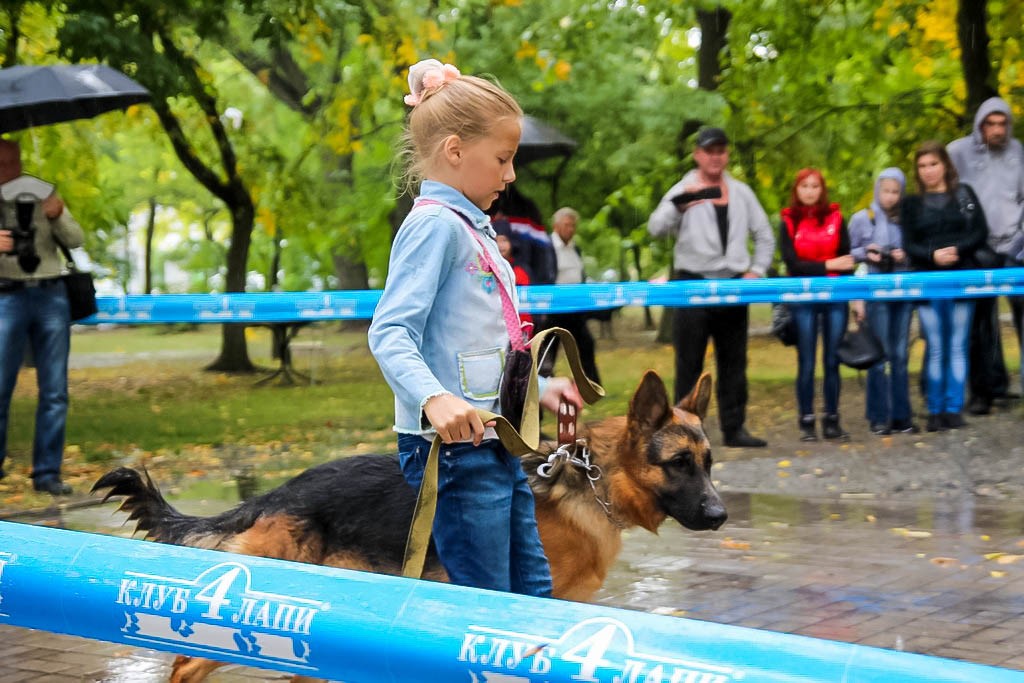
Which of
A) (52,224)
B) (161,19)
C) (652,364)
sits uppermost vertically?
(161,19)

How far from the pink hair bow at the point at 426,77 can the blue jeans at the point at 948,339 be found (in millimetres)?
8312

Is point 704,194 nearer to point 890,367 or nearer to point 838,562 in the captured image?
point 890,367

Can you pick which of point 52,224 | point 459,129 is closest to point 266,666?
point 459,129

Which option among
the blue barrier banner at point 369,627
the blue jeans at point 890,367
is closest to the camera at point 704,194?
the blue jeans at point 890,367

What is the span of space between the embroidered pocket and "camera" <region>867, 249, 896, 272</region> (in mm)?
8573

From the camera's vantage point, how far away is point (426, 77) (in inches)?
134

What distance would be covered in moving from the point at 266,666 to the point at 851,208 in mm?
20832

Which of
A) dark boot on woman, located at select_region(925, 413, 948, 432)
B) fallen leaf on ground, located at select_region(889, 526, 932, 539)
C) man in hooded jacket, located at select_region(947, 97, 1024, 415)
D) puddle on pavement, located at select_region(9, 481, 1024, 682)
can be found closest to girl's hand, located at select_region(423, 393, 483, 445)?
puddle on pavement, located at select_region(9, 481, 1024, 682)

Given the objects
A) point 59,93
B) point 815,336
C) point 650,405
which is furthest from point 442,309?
point 815,336

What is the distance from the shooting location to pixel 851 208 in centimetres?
2248

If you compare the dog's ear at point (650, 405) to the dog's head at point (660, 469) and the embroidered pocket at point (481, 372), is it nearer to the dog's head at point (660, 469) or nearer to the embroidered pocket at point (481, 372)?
the dog's head at point (660, 469)

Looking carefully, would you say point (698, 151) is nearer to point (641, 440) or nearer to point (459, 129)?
point (641, 440)

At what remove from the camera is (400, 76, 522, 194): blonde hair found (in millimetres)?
3264

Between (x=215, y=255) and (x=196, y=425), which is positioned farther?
(x=215, y=255)
